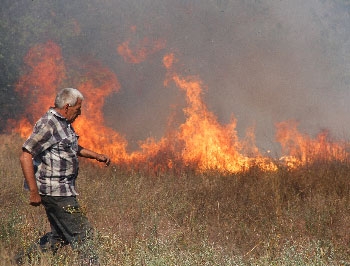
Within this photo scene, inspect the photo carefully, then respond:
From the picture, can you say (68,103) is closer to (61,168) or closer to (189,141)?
(61,168)

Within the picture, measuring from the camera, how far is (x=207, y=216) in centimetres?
631

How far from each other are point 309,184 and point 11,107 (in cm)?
1299

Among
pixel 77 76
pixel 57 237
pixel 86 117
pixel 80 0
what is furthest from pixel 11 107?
pixel 57 237

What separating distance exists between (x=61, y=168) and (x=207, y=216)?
9.09 ft

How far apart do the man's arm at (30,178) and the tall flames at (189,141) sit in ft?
16.7

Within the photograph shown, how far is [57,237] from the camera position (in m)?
4.26

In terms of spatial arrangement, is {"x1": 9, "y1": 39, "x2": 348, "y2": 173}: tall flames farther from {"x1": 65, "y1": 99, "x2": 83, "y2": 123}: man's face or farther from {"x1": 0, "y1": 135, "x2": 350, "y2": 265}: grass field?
{"x1": 65, "y1": 99, "x2": 83, "y2": 123}: man's face

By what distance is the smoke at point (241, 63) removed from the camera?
12719mm

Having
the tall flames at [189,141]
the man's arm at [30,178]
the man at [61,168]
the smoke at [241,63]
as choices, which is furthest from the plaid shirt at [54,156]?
the smoke at [241,63]

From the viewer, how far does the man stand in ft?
13.0

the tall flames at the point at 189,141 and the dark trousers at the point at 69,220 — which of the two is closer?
the dark trousers at the point at 69,220

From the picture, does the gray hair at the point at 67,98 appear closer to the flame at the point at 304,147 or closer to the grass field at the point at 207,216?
the grass field at the point at 207,216

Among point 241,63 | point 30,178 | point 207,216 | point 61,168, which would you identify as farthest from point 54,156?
point 241,63

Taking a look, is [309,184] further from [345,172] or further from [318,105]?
[318,105]
